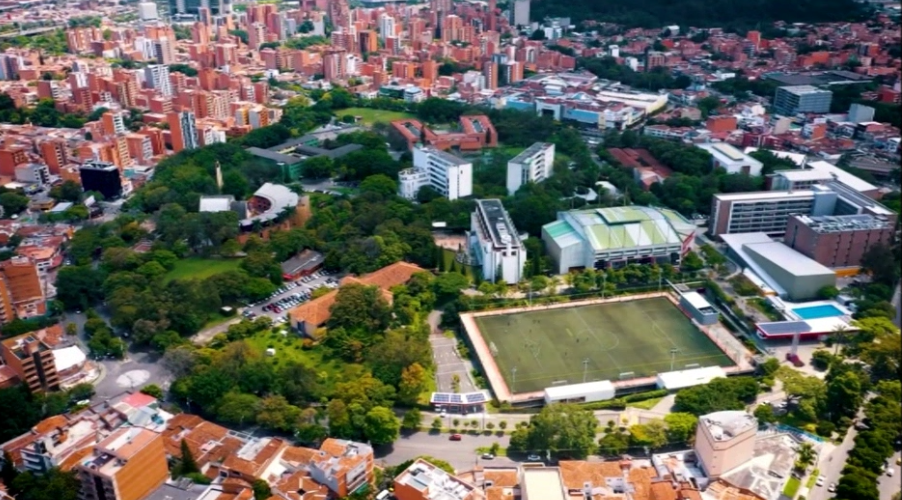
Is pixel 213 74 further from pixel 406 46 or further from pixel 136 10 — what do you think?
pixel 136 10

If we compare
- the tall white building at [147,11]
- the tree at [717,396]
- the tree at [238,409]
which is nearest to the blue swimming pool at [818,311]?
the tree at [717,396]

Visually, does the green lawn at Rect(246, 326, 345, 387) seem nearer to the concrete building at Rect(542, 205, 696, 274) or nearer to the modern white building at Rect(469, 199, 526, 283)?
the modern white building at Rect(469, 199, 526, 283)

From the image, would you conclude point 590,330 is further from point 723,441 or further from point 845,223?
point 845,223

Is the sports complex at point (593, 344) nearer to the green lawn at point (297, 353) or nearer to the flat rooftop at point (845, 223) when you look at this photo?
the green lawn at point (297, 353)

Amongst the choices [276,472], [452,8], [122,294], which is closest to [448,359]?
[276,472]

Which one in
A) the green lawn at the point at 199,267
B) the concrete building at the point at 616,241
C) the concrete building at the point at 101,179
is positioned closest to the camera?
the concrete building at the point at 616,241

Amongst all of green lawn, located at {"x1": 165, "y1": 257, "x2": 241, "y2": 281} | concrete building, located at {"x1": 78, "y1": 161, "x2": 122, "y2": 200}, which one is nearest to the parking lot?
green lawn, located at {"x1": 165, "y1": 257, "x2": 241, "y2": 281}
